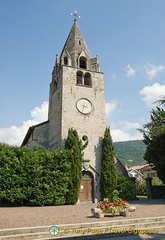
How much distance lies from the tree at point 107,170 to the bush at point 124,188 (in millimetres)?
740

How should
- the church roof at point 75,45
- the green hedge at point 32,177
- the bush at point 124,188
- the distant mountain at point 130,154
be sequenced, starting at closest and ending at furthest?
the green hedge at point 32,177 → the bush at point 124,188 → the church roof at point 75,45 → the distant mountain at point 130,154

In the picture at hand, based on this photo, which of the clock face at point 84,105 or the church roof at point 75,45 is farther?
the church roof at point 75,45

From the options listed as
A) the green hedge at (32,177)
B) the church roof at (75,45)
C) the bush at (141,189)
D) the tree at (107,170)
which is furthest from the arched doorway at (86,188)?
the bush at (141,189)

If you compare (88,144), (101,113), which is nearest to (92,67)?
(101,113)

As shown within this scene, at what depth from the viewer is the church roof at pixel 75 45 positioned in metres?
22.5

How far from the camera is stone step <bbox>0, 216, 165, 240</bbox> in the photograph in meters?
5.82

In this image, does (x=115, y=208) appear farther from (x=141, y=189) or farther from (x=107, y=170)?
(x=141, y=189)

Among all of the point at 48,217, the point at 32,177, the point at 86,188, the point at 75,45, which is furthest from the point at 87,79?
the point at 48,217

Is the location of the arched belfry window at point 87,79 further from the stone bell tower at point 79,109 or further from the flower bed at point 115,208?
the flower bed at point 115,208

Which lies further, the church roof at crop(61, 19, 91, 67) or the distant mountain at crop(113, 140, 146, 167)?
the distant mountain at crop(113, 140, 146, 167)

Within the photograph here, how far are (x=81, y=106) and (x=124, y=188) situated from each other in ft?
30.8

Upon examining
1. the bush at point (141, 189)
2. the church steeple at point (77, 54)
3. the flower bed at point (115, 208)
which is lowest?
the bush at point (141, 189)

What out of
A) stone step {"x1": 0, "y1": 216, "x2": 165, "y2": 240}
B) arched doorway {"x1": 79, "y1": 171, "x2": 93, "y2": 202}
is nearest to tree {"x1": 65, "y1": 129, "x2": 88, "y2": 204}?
arched doorway {"x1": 79, "y1": 171, "x2": 93, "y2": 202}

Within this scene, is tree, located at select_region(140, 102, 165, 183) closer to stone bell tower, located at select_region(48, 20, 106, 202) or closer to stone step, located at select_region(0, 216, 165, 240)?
stone bell tower, located at select_region(48, 20, 106, 202)
